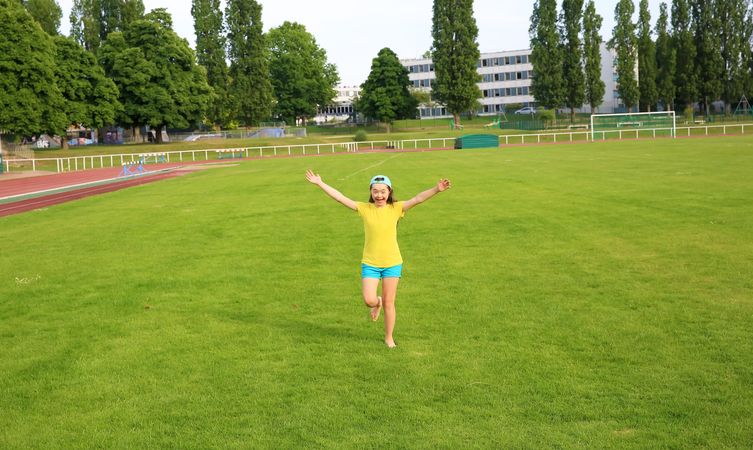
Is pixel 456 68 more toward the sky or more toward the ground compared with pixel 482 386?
more toward the sky

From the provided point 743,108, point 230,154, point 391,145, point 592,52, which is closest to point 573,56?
point 592,52

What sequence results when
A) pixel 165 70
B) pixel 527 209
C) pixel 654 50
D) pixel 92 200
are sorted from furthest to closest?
pixel 654 50
pixel 165 70
pixel 92 200
pixel 527 209

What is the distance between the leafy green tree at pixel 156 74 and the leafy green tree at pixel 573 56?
147ft

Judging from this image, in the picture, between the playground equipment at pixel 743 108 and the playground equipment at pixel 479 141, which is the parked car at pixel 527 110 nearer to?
the playground equipment at pixel 743 108

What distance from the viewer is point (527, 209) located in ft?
53.9

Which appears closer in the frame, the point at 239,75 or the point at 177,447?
the point at 177,447

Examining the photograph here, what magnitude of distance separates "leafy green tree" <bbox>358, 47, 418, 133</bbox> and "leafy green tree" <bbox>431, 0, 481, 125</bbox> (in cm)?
542

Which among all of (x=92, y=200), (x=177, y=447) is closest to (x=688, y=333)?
(x=177, y=447)

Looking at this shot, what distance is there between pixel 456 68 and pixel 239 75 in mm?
26774

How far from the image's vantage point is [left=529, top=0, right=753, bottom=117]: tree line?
290 ft

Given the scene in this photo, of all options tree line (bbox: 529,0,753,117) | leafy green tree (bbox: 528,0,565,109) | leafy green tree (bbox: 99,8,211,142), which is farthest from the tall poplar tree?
leafy green tree (bbox: 99,8,211,142)

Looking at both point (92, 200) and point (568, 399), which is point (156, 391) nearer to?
point (568, 399)

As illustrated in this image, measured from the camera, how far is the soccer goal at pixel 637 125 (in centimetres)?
6328

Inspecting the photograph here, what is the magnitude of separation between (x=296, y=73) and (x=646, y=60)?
49.1 m
